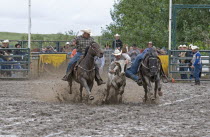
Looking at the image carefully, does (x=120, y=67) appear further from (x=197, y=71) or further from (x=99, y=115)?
(x=197, y=71)

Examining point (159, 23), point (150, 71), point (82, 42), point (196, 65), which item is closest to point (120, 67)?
point (150, 71)

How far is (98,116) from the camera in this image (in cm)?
1188

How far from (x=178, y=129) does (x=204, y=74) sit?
17455 mm

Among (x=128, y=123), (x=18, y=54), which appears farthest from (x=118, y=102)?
(x=18, y=54)

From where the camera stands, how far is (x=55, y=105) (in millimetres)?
14227

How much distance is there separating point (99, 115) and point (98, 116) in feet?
0.64

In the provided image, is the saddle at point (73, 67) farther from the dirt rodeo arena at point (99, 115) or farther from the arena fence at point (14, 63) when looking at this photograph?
the arena fence at point (14, 63)

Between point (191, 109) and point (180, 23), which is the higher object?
point (180, 23)

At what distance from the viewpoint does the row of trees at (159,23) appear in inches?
1288

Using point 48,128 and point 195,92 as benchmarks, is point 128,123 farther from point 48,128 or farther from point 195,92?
point 195,92

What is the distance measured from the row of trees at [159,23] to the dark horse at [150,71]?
1645 centimetres

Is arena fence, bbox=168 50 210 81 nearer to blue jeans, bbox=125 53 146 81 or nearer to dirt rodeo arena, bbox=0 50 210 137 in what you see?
dirt rodeo arena, bbox=0 50 210 137

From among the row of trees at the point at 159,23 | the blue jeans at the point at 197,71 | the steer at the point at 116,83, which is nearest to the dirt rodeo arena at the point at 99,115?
the steer at the point at 116,83

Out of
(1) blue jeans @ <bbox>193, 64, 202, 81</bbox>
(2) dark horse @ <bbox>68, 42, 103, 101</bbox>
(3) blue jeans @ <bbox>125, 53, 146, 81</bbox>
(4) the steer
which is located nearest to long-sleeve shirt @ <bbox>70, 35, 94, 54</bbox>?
(2) dark horse @ <bbox>68, 42, 103, 101</bbox>
